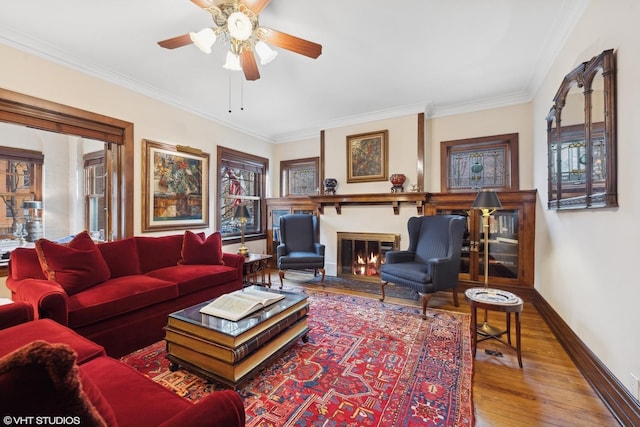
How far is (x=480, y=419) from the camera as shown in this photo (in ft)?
5.05

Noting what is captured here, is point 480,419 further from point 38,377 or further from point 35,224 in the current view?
point 35,224

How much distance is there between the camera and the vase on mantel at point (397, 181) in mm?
4137

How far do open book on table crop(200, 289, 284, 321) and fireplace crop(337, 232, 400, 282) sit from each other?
249cm

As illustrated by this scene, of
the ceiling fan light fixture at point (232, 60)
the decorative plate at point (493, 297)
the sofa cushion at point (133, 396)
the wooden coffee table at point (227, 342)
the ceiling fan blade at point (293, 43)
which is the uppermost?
the ceiling fan blade at point (293, 43)

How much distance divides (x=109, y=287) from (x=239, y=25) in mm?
2351

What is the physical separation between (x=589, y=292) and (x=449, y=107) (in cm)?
306

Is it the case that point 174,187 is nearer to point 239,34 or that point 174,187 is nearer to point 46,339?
point 239,34

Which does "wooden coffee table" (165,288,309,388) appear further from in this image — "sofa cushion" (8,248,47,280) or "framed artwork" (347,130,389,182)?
"framed artwork" (347,130,389,182)

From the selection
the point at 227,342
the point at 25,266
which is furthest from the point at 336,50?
the point at 25,266

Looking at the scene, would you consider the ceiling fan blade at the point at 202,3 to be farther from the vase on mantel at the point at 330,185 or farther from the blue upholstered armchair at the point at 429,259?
the vase on mantel at the point at 330,185

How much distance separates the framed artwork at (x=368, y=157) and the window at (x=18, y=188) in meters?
4.18

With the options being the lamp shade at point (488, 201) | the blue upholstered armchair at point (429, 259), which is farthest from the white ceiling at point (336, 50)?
the blue upholstered armchair at point (429, 259)

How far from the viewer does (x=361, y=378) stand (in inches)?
74.2

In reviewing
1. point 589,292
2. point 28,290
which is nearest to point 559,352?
point 589,292
